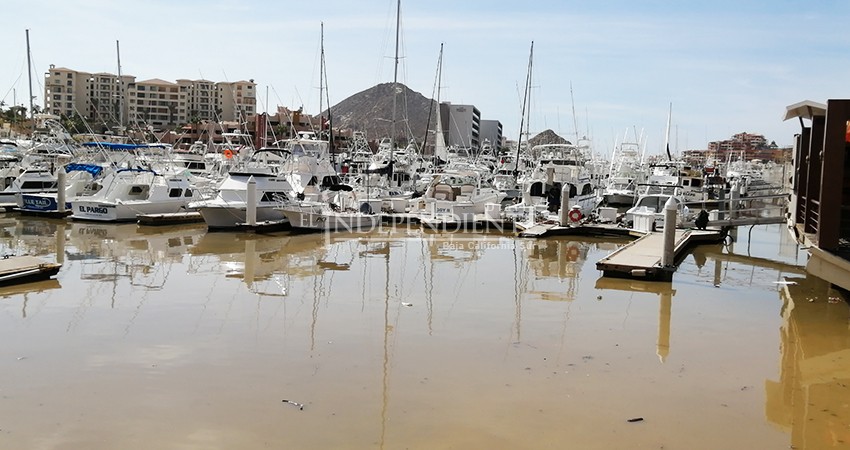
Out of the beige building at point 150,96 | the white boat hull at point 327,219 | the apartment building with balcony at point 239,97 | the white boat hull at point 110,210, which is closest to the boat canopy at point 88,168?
the white boat hull at point 110,210

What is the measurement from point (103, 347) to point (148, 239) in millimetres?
14588

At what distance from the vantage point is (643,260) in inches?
695

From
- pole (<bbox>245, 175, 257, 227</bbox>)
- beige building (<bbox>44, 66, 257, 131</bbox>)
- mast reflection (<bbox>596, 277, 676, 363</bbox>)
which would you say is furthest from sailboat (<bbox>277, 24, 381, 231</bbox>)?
beige building (<bbox>44, 66, 257, 131</bbox>)

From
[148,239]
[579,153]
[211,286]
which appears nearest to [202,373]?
[211,286]

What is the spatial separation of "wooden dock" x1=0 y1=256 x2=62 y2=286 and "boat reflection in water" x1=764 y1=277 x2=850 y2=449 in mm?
13706

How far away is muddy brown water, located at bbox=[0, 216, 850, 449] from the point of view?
744 centimetres

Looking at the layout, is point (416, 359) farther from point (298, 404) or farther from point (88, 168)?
point (88, 168)

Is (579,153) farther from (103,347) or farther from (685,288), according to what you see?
(103,347)

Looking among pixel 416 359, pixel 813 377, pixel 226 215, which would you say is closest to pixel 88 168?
pixel 226 215

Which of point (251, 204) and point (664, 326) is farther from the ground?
point (251, 204)

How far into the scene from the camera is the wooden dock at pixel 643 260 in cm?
1634

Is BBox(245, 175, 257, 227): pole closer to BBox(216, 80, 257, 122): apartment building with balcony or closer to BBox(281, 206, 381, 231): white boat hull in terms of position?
BBox(281, 206, 381, 231): white boat hull

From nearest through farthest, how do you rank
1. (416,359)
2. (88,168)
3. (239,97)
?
1. (416,359)
2. (88,168)
3. (239,97)

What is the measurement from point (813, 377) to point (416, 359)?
5381mm
